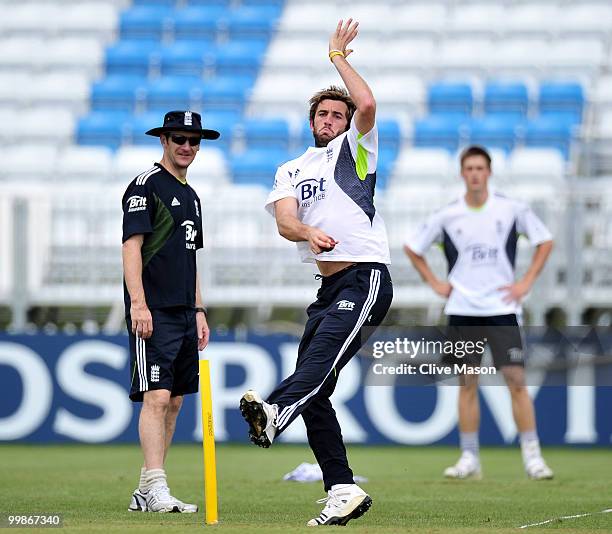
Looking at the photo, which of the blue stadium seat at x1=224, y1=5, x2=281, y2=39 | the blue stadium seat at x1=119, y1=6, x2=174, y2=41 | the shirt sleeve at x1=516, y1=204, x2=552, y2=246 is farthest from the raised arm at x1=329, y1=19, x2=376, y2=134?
the blue stadium seat at x1=119, y1=6, x2=174, y2=41

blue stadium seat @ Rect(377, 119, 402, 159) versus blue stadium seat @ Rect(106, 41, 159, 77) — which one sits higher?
blue stadium seat @ Rect(106, 41, 159, 77)

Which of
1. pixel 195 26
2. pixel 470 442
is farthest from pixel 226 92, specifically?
pixel 470 442

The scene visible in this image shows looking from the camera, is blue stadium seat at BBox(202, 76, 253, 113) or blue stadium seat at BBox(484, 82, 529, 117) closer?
blue stadium seat at BBox(484, 82, 529, 117)

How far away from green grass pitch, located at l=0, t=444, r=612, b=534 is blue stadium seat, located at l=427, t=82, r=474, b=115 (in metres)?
7.15

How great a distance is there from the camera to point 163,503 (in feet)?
19.7

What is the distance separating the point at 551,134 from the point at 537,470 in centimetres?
889

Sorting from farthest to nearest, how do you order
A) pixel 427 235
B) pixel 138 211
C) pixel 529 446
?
pixel 427 235
pixel 529 446
pixel 138 211

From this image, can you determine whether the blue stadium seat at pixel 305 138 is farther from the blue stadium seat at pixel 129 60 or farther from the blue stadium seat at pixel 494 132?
the blue stadium seat at pixel 129 60

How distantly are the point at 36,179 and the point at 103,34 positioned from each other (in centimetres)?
461

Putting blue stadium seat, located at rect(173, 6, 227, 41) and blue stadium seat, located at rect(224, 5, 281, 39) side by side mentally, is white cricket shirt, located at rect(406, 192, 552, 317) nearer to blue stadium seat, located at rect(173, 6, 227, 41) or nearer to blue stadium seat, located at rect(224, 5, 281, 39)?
blue stadium seat, located at rect(224, 5, 281, 39)

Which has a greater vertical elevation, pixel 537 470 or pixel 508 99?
pixel 508 99

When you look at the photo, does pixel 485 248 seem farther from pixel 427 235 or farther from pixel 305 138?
pixel 305 138

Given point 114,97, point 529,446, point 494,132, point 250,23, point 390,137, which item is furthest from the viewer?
point 250,23

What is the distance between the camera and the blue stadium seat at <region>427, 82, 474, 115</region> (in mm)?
17516
